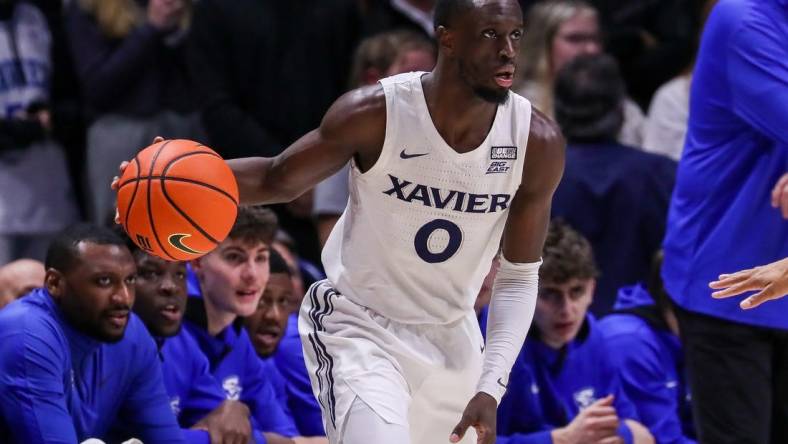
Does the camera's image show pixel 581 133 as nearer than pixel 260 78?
Yes

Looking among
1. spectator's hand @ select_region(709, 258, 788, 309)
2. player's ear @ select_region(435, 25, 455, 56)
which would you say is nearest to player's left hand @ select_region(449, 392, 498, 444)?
spectator's hand @ select_region(709, 258, 788, 309)

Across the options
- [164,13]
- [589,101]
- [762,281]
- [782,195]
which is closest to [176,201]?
[762,281]

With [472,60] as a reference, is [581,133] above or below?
below

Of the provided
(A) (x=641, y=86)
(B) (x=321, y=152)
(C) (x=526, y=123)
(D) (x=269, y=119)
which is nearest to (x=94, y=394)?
(B) (x=321, y=152)

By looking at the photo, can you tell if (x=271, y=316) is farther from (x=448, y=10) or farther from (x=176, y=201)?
(x=448, y=10)

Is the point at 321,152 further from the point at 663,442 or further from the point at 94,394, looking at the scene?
the point at 663,442

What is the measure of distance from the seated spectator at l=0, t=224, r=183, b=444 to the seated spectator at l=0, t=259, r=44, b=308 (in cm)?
76

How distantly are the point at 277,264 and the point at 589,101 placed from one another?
1914mm

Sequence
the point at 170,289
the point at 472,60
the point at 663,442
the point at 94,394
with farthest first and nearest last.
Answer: the point at 663,442 < the point at 170,289 < the point at 94,394 < the point at 472,60

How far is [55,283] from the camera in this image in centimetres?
531

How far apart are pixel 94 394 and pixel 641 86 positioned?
471 cm

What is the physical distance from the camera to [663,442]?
6.45 m

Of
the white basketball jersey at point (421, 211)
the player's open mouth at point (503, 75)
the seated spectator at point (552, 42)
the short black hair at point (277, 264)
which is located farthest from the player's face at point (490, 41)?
the seated spectator at point (552, 42)

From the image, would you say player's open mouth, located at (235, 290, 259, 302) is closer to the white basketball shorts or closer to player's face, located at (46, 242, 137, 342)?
player's face, located at (46, 242, 137, 342)
